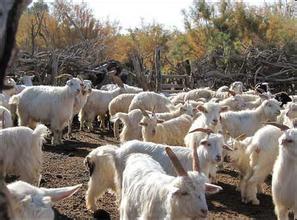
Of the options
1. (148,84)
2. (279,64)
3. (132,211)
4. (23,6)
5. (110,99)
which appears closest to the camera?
(23,6)

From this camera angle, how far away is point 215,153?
7.70 m

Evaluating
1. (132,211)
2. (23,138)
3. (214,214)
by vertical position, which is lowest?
(214,214)

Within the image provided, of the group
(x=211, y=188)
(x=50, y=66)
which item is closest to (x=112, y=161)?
(x=211, y=188)

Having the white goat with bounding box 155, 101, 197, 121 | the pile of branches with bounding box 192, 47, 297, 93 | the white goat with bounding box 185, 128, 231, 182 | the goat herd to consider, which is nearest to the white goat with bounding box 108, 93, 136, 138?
the goat herd

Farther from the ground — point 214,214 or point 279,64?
point 279,64

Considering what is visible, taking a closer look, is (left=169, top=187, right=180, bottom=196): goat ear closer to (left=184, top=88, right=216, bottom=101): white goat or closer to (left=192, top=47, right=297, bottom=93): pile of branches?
(left=184, top=88, right=216, bottom=101): white goat

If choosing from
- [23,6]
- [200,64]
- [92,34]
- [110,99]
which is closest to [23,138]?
[23,6]

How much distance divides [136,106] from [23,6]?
13.6 meters

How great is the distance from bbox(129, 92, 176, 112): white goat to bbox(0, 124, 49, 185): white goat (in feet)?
23.2

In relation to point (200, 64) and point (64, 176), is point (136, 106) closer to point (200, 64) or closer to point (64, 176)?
point (64, 176)

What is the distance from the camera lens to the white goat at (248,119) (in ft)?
37.0

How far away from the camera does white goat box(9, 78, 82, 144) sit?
13.6m

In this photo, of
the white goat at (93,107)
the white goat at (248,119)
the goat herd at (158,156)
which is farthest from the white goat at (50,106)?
the white goat at (248,119)

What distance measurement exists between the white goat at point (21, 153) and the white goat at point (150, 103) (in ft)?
23.2
